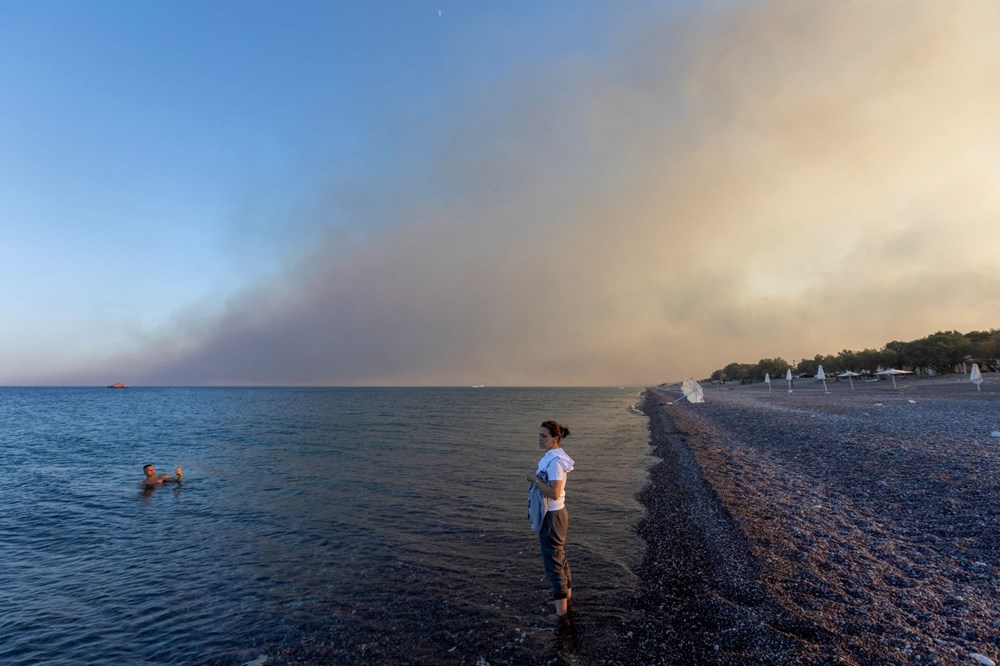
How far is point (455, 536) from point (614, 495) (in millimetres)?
7854


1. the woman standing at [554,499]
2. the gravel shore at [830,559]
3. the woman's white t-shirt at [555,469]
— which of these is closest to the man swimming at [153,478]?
the woman standing at [554,499]

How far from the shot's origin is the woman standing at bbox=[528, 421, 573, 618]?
25.0 feet

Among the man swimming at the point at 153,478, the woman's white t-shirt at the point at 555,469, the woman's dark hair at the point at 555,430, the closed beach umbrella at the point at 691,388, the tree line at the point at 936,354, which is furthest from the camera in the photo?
the tree line at the point at 936,354

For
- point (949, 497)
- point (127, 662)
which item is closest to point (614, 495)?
point (949, 497)

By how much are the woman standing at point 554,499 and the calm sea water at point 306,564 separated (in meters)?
1.07

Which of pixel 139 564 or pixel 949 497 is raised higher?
pixel 949 497

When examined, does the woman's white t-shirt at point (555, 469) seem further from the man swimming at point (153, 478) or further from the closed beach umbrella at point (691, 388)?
the closed beach umbrella at point (691, 388)

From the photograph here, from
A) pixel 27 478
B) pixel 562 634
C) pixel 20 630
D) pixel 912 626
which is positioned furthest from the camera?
pixel 27 478

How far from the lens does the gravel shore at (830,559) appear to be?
255 inches

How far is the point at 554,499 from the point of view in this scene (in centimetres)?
770

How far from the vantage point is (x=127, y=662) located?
7.99 m

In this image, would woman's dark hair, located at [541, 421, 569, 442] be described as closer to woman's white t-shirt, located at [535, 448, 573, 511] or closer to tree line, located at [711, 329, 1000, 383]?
woman's white t-shirt, located at [535, 448, 573, 511]

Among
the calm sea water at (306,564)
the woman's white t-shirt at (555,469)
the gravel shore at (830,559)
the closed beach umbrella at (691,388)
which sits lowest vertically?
the calm sea water at (306,564)

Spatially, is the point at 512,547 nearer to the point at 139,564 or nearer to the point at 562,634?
the point at 562,634
